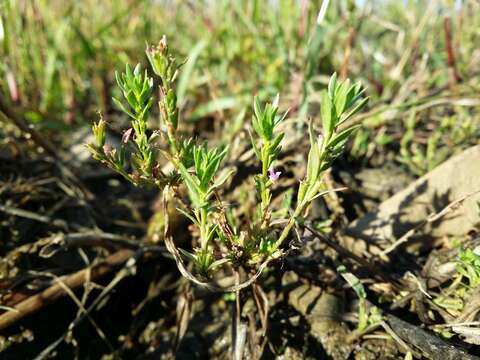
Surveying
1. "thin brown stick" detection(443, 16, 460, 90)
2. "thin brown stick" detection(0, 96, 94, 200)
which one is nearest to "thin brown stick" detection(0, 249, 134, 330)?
"thin brown stick" detection(0, 96, 94, 200)

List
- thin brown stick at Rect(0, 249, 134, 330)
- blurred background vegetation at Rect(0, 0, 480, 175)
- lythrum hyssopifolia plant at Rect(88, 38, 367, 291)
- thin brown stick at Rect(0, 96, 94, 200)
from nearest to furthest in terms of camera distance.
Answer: lythrum hyssopifolia plant at Rect(88, 38, 367, 291)
thin brown stick at Rect(0, 249, 134, 330)
thin brown stick at Rect(0, 96, 94, 200)
blurred background vegetation at Rect(0, 0, 480, 175)

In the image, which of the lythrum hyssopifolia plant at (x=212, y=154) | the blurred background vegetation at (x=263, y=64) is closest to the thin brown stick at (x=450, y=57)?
the blurred background vegetation at (x=263, y=64)

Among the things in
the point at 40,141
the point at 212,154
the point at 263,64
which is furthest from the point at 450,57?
the point at 40,141

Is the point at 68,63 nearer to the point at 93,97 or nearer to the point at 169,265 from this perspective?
the point at 93,97

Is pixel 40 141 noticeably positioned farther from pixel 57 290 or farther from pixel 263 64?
pixel 263 64

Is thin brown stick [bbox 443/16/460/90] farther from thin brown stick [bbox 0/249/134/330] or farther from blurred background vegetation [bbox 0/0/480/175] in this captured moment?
thin brown stick [bbox 0/249/134/330]

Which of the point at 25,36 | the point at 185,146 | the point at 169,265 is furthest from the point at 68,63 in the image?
the point at 185,146

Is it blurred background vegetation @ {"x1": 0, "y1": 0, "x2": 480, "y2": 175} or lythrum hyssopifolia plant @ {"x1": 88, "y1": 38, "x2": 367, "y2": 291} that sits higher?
blurred background vegetation @ {"x1": 0, "y1": 0, "x2": 480, "y2": 175}

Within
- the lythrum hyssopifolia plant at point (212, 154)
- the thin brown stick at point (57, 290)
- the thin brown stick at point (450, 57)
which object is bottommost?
the thin brown stick at point (57, 290)

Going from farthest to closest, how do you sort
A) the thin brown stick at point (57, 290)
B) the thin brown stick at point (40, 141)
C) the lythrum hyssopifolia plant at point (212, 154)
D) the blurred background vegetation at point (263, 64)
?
1. the blurred background vegetation at point (263, 64)
2. the thin brown stick at point (40, 141)
3. the thin brown stick at point (57, 290)
4. the lythrum hyssopifolia plant at point (212, 154)

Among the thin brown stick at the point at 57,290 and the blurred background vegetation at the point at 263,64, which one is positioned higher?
the blurred background vegetation at the point at 263,64

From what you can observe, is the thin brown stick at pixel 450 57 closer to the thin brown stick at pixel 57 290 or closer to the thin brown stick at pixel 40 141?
the thin brown stick at pixel 57 290
